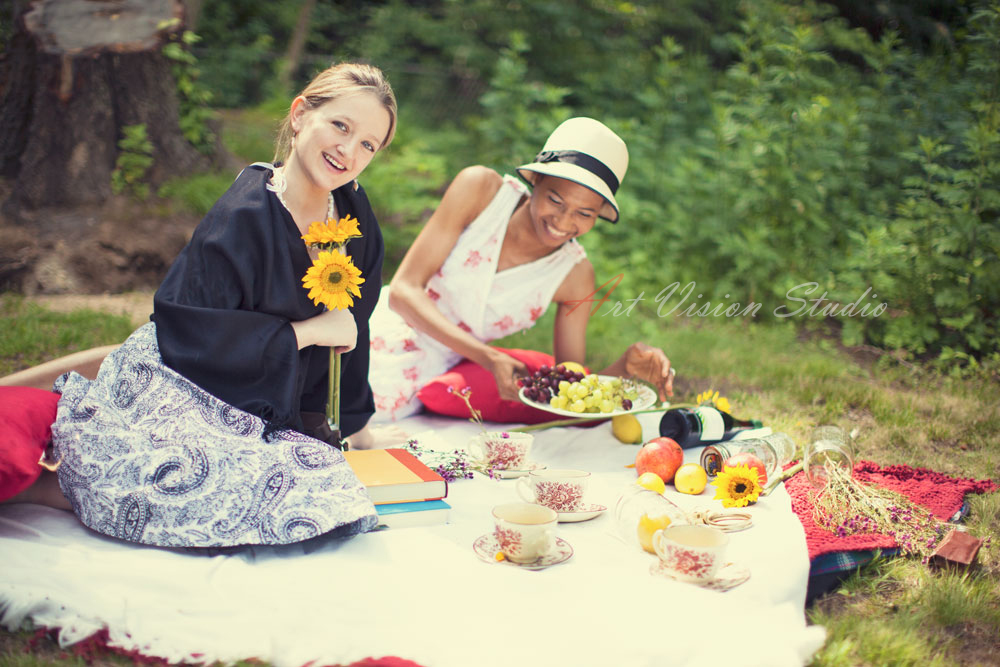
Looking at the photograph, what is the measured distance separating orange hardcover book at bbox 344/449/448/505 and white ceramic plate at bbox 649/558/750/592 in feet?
2.37

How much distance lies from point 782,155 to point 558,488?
12.8 ft

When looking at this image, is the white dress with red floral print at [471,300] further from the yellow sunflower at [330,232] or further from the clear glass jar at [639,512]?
the clear glass jar at [639,512]

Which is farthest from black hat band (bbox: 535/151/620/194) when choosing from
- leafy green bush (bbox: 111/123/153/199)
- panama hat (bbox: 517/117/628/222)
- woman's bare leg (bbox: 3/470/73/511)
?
leafy green bush (bbox: 111/123/153/199)

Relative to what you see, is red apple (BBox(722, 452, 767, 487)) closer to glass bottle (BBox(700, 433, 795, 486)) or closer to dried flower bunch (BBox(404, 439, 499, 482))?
glass bottle (BBox(700, 433, 795, 486))

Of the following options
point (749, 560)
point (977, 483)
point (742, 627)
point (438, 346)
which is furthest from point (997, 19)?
point (742, 627)

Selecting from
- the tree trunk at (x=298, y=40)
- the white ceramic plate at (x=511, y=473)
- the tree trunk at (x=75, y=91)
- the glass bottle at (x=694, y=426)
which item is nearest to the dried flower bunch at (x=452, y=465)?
the white ceramic plate at (x=511, y=473)

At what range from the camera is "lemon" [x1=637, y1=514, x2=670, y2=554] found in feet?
7.88

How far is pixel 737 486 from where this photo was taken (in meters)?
2.73

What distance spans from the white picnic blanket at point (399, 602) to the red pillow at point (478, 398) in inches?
50.8

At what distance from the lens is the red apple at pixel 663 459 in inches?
118

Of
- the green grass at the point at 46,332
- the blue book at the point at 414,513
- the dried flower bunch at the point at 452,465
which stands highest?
the blue book at the point at 414,513

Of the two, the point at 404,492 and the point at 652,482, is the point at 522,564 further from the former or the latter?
the point at 652,482

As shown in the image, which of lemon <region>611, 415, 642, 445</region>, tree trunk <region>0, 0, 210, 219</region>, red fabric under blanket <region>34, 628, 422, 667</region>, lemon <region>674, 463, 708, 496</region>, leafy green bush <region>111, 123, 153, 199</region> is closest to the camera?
red fabric under blanket <region>34, 628, 422, 667</region>

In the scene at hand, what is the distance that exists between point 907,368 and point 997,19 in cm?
216
